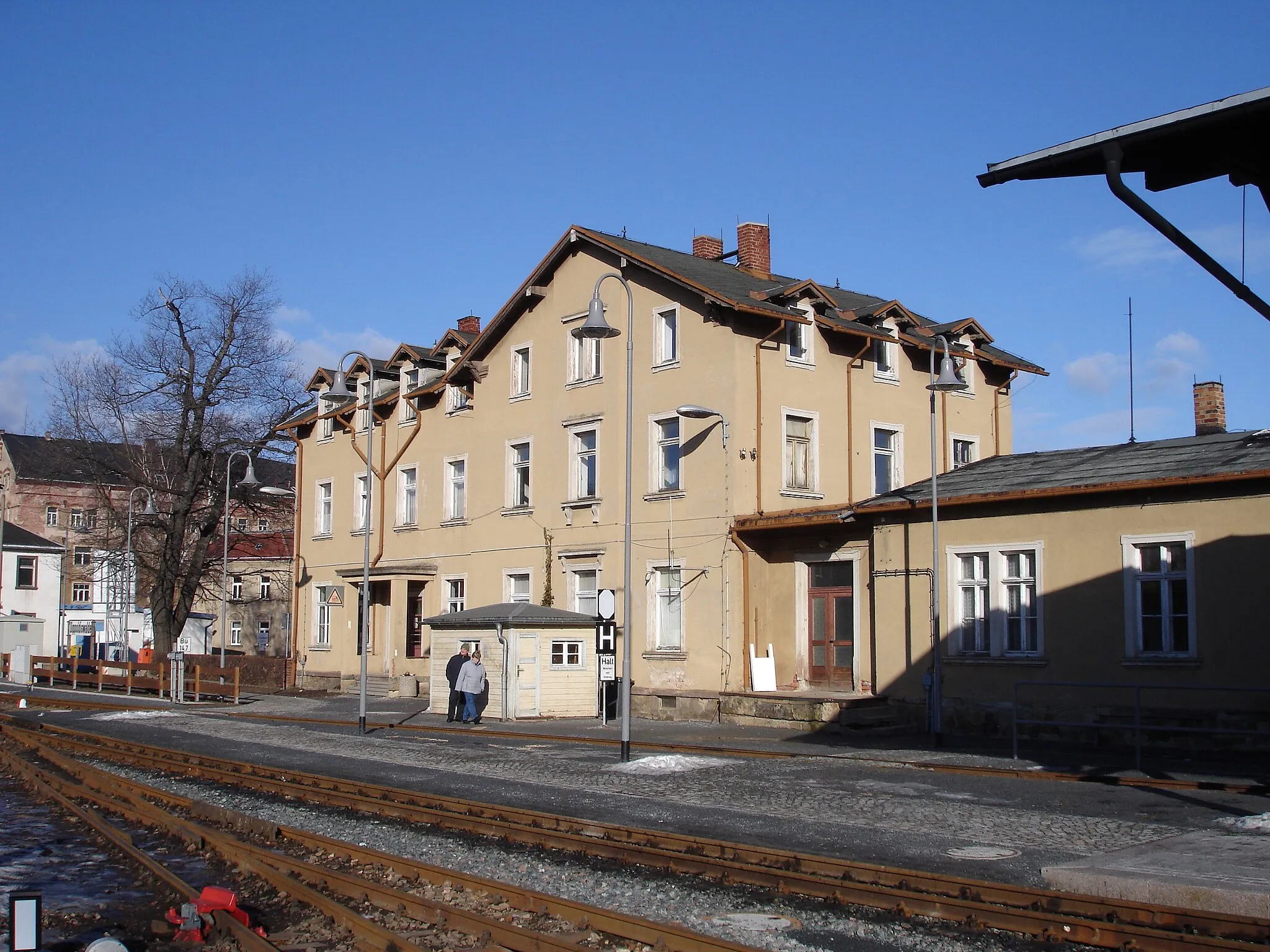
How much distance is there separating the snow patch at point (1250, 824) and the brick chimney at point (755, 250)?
74.6ft

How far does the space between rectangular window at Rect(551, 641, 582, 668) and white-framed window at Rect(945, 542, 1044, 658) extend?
27.7ft

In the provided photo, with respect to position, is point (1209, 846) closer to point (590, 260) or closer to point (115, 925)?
point (115, 925)

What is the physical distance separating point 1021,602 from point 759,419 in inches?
292

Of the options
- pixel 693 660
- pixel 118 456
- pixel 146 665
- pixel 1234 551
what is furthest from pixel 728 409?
pixel 118 456

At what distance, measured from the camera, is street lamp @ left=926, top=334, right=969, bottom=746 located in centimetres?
2105

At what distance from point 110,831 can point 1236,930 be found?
33.4 feet

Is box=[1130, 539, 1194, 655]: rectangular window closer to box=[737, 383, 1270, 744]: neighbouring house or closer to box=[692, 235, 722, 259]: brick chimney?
box=[737, 383, 1270, 744]: neighbouring house

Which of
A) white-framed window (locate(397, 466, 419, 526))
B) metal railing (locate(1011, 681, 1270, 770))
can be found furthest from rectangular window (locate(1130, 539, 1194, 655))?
white-framed window (locate(397, 466, 419, 526))

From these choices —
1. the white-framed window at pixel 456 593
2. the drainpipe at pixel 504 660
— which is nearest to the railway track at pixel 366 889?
the drainpipe at pixel 504 660

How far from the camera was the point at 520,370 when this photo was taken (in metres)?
33.3

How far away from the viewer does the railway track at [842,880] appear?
307 inches

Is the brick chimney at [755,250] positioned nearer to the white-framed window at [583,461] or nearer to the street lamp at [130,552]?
the white-framed window at [583,461]

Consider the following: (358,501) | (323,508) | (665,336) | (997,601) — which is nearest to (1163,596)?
(997,601)

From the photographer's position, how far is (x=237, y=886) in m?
10.2
